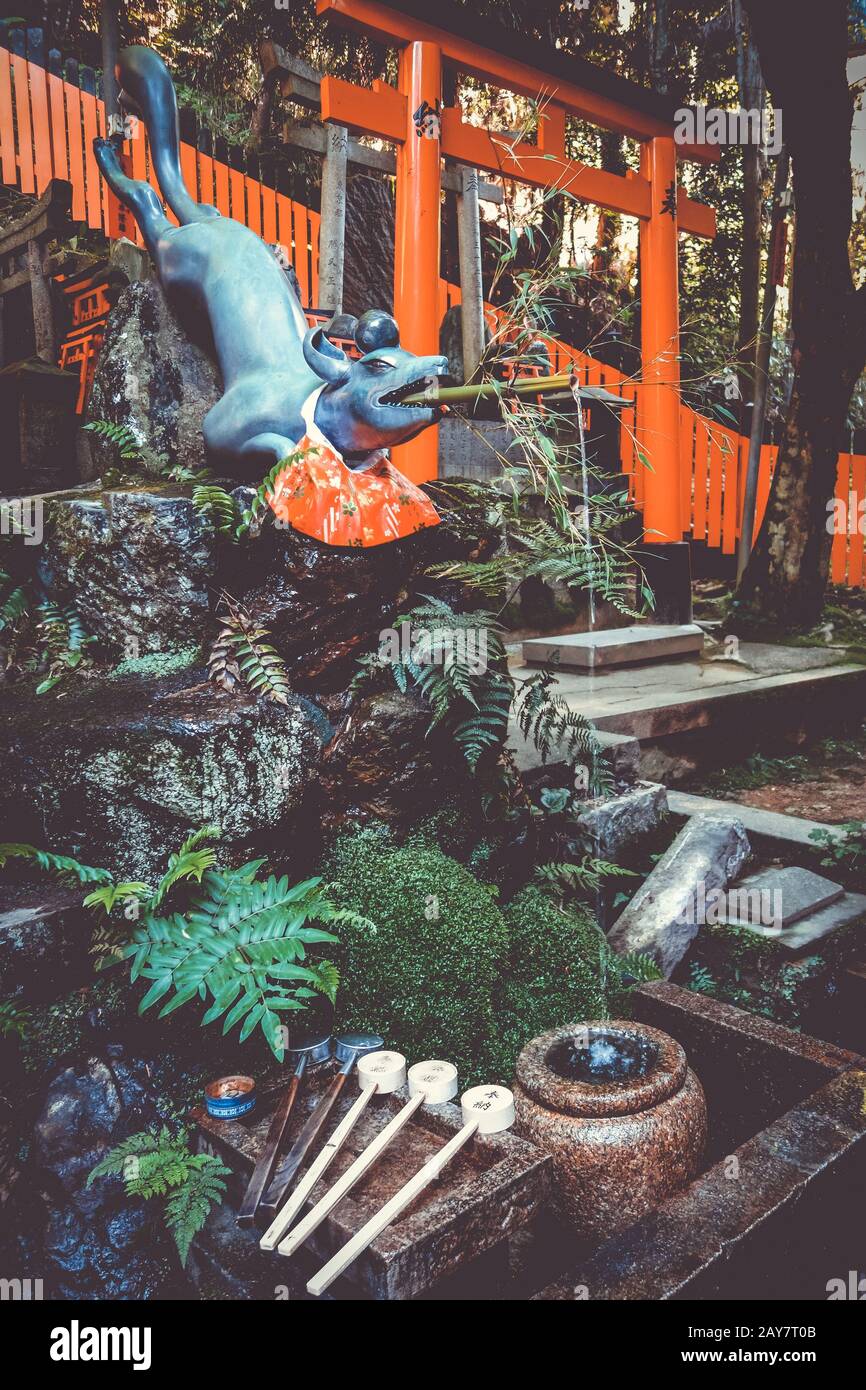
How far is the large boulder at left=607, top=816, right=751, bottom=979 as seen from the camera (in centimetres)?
443

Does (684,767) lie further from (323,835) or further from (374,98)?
(374,98)

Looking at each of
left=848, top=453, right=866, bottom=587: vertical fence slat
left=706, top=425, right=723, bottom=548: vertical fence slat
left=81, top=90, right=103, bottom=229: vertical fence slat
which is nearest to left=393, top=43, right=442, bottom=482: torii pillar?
left=81, top=90, right=103, bottom=229: vertical fence slat

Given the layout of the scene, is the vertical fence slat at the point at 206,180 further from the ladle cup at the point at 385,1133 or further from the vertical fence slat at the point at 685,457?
the ladle cup at the point at 385,1133

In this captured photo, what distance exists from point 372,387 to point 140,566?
1.26m

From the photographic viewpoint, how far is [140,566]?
3885mm

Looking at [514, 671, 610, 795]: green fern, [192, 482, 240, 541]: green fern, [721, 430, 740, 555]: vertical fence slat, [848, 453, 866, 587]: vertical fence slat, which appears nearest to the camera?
[192, 482, 240, 541]: green fern

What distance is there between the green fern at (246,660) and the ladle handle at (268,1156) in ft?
4.85

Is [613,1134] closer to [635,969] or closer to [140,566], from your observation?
[635,969]

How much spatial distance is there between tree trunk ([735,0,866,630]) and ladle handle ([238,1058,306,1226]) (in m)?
8.01

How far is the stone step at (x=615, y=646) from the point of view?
7875 mm
